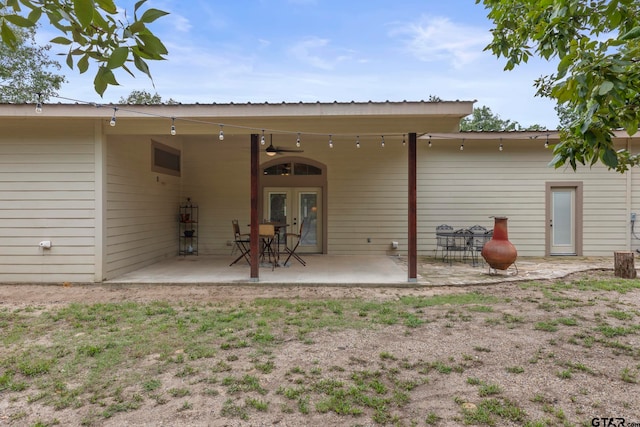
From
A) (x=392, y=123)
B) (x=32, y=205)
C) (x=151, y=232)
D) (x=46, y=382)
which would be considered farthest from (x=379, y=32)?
(x=46, y=382)

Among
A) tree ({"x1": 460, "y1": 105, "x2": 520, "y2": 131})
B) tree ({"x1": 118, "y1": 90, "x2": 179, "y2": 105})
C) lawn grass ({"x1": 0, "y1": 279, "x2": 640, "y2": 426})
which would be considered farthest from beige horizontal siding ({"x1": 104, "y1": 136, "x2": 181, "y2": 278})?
tree ({"x1": 460, "y1": 105, "x2": 520, "y2": 131})

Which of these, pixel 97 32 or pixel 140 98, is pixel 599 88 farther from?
pixel 140 98

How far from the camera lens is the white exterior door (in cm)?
871

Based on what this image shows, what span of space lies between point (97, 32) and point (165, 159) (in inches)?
297

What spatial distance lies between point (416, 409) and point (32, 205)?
249 inches

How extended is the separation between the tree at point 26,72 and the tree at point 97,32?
14753 mm

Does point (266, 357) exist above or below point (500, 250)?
below

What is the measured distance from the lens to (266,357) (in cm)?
304

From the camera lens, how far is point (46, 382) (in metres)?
2.61

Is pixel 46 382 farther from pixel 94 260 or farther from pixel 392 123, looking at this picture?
pixel 392 123

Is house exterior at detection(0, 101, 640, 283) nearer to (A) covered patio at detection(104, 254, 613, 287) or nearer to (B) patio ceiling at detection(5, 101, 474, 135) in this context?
(A) covered patio at detection(104, 254, 613, 287)

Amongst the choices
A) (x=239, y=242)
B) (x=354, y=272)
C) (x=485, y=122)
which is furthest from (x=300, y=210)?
(x=485, y=122)

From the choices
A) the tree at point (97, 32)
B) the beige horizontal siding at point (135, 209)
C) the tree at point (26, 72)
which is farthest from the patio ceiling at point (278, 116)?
the tree at point (26, 72)

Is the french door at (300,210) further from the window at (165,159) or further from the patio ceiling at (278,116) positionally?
the patio ceiling at (278,116)
